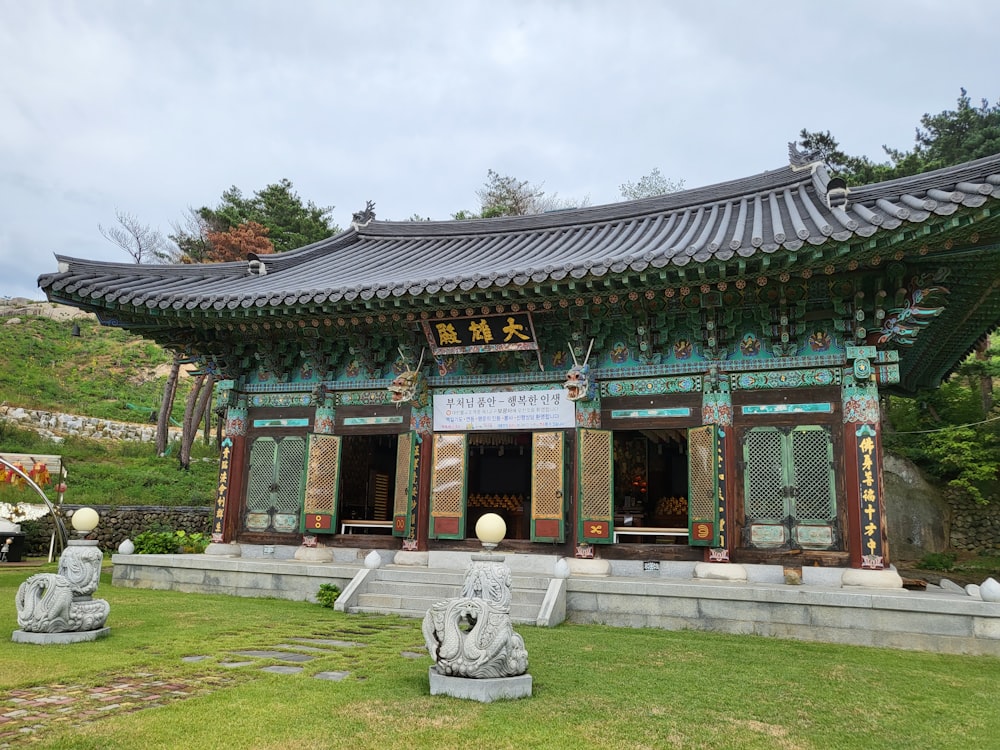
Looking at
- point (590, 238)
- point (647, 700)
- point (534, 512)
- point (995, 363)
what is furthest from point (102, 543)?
point (995, 363)

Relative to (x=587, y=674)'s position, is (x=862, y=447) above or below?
above

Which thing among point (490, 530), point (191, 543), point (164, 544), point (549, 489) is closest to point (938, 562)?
point (549, 489)

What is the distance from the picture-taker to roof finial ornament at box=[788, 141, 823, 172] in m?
12.8

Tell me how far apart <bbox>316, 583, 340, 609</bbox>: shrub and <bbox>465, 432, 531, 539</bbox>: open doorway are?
24.2ft

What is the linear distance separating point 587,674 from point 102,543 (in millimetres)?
17950

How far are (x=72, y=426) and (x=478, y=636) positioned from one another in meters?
30.0

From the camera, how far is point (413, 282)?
33.6 feet

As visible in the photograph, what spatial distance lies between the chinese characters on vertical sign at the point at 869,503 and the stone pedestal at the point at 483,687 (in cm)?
617

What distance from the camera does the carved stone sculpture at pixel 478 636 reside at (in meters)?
5.22

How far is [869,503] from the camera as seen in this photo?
940 centimetres

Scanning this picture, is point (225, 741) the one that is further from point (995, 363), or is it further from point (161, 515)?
point (995, 363)

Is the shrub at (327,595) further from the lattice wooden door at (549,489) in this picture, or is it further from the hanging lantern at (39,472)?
the hanging lantern at (39,472)

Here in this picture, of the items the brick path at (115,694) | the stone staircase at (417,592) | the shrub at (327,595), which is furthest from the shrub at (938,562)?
the brick path at (115,694)

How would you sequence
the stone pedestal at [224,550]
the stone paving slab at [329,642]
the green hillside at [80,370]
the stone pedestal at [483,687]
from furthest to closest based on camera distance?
the green hillside at [80,370], the stone pedestal at [224,550], the stone paving slab at [329,642], the stone pedestal at [483,687]
